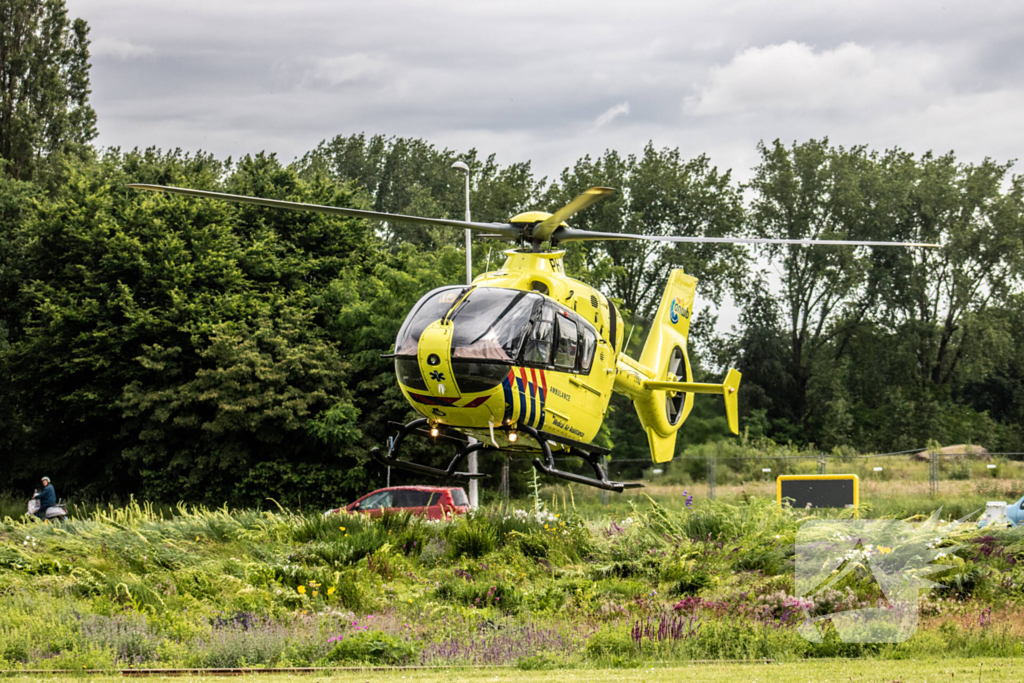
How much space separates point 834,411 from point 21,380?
34873 millimetres

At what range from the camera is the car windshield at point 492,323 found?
12.2 m

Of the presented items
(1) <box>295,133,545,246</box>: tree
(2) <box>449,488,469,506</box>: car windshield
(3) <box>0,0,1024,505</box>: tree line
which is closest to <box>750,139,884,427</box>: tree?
(3) <box>0,0,1024,505</box>: tree line

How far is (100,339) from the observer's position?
106 ft

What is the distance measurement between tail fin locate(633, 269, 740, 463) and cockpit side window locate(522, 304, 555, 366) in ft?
14.3

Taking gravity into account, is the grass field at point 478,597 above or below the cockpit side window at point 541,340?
below

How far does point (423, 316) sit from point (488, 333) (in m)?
0.92

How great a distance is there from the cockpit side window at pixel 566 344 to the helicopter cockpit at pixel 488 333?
13 millimetres

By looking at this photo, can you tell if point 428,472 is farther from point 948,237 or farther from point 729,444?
point 948,237

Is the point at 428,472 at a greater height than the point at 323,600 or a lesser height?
greater

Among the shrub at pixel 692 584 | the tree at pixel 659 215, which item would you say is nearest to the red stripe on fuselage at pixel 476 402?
the shrub at pixel 692 584

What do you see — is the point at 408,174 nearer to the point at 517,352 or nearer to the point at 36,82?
the point at 36,82

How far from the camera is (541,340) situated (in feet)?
42.2

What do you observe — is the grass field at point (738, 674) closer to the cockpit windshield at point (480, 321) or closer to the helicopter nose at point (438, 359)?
the helicopter nose at point (438, 359)

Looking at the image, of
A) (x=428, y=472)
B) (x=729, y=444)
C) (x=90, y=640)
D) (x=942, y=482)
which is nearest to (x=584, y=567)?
(x=428, y=472)
